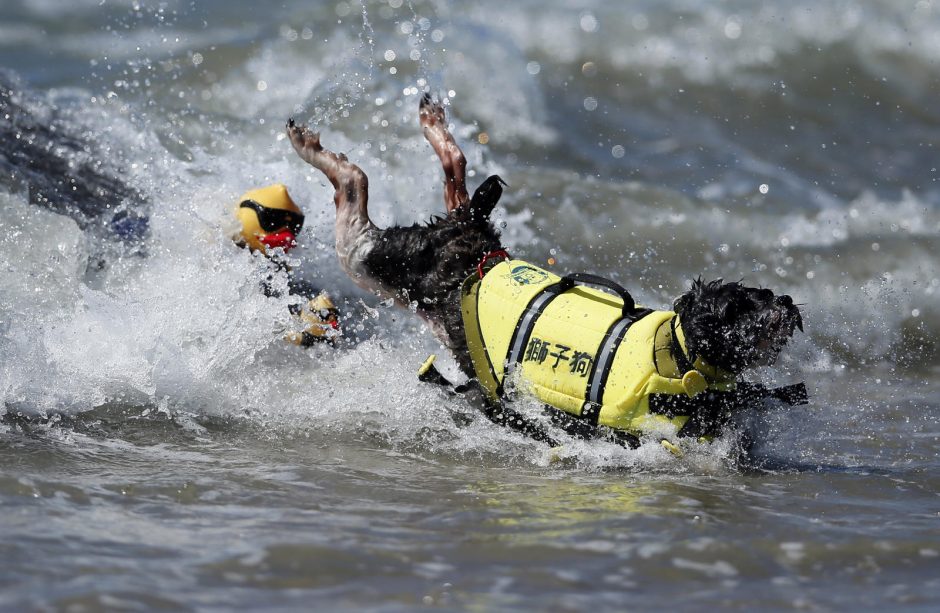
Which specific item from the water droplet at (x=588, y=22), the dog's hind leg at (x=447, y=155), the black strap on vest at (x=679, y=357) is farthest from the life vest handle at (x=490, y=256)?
the water droplet at (x=588, y=22)

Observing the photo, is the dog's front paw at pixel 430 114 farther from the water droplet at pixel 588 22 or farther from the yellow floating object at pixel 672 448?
the water droplet at pixel 588 22

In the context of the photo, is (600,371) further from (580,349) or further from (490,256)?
(490,256)

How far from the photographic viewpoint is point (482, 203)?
19.1ft

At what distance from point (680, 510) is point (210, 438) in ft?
7.76

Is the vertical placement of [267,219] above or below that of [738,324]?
above

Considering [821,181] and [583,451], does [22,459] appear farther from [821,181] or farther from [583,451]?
[821,181]

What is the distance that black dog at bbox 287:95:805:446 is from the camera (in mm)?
4766

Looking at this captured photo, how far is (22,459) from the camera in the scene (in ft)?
14.9

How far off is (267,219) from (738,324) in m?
3.87

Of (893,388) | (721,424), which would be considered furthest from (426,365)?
(893,388)

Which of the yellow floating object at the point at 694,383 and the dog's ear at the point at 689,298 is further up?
the dog's ear at the point at 689,298

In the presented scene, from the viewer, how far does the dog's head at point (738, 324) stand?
15.5 ft

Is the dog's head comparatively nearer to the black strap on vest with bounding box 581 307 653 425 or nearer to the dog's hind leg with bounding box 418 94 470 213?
the black strap on vest with bounding box 581 307 653 425

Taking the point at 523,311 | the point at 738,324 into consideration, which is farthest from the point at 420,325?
the point at 738,324
